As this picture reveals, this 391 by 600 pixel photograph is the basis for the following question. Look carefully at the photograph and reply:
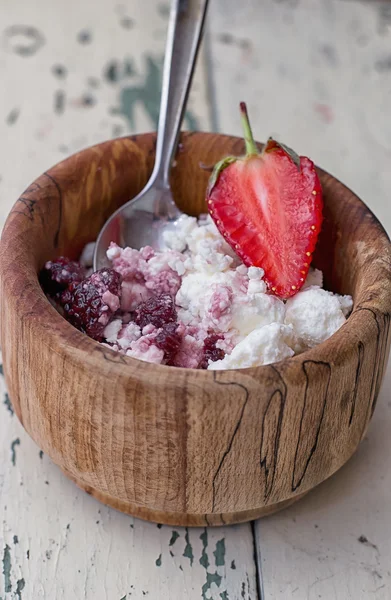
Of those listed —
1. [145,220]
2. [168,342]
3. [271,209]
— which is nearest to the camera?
[168,342]

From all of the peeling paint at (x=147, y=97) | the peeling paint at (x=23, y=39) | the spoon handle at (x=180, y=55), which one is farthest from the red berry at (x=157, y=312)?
the peeling paint at (x=23, y=39)

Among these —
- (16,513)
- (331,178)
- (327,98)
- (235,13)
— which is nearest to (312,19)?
(235,13)

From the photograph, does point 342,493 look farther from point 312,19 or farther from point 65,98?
point 312,19

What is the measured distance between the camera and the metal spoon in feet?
3.82

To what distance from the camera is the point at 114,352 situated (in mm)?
856

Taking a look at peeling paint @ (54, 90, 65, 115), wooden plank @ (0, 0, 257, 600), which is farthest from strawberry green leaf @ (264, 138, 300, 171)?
peeling paint @ (54, 90, 65, 115)

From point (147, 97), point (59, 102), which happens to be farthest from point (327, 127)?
point (59, 102)

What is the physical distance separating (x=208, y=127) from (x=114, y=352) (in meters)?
0.95

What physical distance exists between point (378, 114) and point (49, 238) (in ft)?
3.26

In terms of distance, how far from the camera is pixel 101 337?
3.31 feet

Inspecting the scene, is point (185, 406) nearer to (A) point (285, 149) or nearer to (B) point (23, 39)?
(A) point (285, 149)

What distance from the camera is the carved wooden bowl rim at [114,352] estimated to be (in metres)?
0.84

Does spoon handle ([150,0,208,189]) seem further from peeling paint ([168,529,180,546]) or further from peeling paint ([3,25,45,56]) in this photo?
peeling paint ([3,25,45,56])

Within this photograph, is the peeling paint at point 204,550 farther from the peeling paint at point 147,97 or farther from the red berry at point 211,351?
the peeling paint at point 147,97
